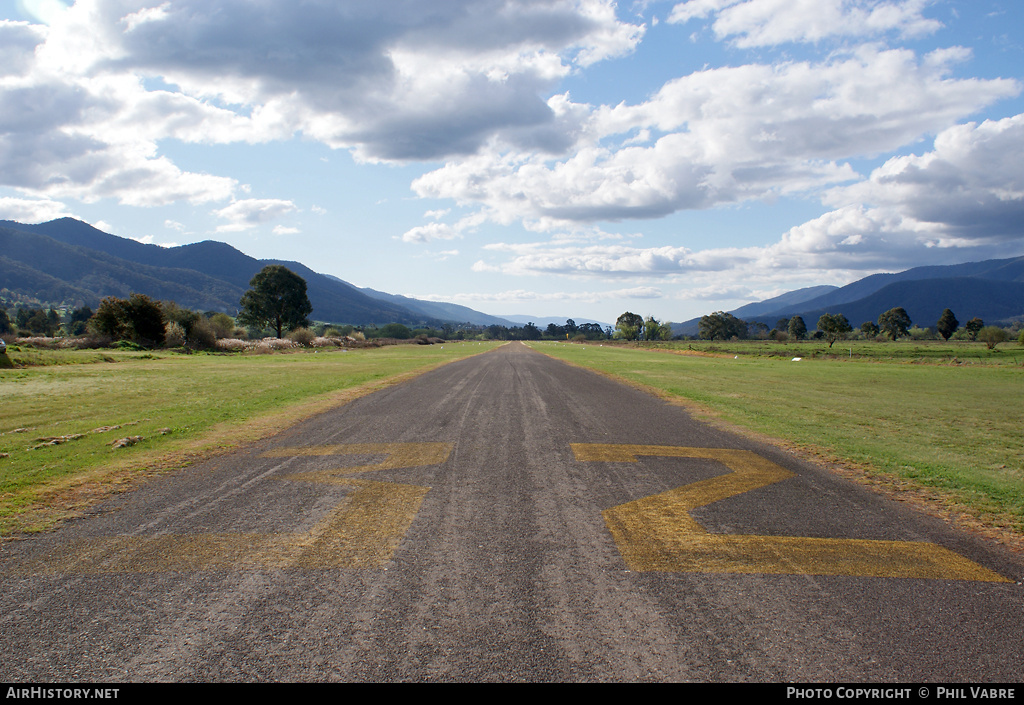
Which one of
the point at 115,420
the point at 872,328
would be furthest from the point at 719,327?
the point at 115,420

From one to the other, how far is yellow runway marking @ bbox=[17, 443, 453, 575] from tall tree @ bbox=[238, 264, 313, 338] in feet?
227

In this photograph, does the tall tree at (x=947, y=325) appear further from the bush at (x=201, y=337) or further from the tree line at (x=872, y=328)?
the bush at (x=201, y=337)

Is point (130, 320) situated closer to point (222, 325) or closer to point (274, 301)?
point (222, 325)

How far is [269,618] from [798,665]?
3.30 meters

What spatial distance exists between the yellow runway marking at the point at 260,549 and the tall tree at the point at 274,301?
6917 cm

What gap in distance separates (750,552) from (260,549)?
4396 millimetres

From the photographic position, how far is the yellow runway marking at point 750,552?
13.4 feet

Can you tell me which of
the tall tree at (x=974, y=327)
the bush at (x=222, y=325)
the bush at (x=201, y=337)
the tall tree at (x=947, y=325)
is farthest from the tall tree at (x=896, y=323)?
the bush at (x=201, y=337)

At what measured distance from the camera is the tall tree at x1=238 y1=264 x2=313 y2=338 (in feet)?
228

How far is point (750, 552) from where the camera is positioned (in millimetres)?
4402

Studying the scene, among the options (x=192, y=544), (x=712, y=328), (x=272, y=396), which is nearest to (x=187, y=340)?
(x=272, y=396)

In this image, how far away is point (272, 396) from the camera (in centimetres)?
1561

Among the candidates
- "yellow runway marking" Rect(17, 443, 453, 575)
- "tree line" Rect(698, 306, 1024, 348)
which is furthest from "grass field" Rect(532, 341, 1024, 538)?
"tree line" Rect(698, 306, 1024, 348)
